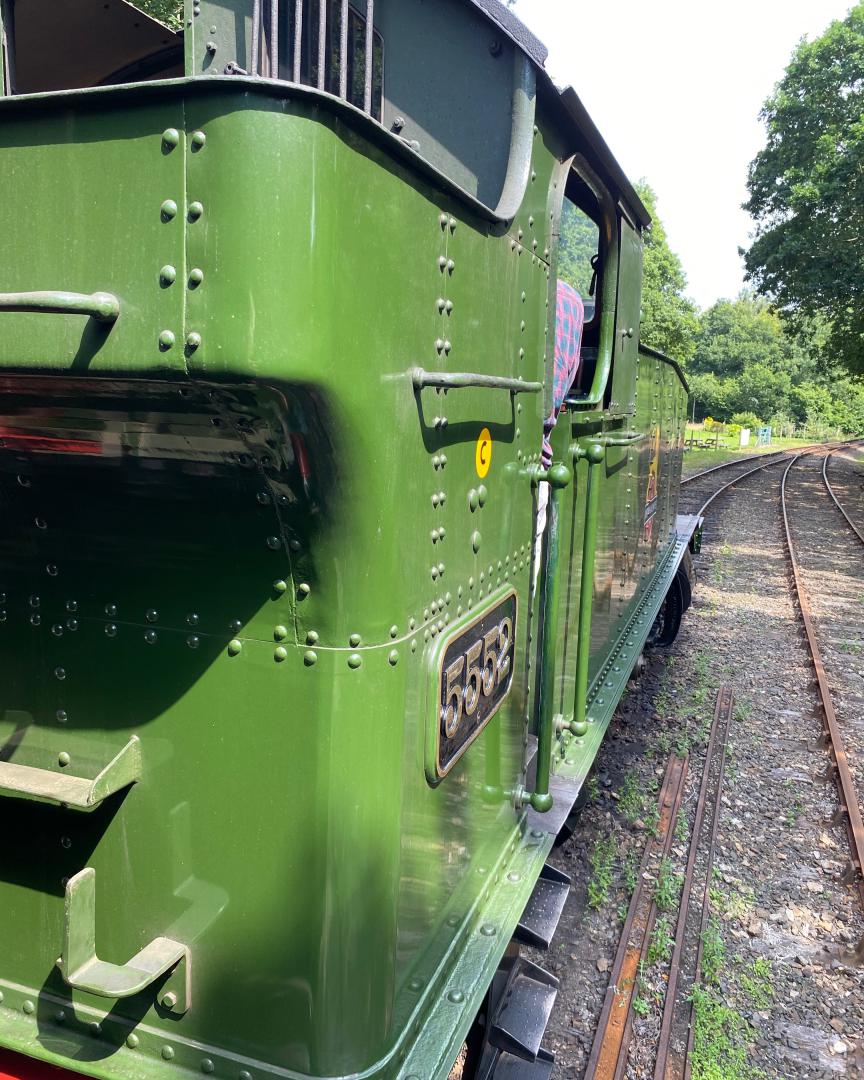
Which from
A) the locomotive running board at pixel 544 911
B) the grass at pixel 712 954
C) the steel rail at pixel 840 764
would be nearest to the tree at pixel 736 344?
the steel rail at pixel 840 764

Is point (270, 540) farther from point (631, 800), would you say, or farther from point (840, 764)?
point (840, 764)

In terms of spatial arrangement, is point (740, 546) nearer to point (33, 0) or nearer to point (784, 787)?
point (784, 787)

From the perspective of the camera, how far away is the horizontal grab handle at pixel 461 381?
1.57 metres

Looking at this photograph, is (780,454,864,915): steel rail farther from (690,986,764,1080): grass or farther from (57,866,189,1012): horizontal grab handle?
(57,866,189,1012): horizontal grab handle

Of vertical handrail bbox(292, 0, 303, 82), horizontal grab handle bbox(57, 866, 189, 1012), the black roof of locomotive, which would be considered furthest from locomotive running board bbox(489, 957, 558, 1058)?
the black roof of locomotive

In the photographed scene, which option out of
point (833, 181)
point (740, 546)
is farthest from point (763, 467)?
point (740, 546)

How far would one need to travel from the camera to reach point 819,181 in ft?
63.3

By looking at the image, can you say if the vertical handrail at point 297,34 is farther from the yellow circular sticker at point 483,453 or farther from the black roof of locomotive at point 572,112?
the yellow circular sticker at point 483,453

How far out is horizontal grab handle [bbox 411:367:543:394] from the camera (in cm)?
157

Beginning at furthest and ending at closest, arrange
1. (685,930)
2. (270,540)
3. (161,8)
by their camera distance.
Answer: (161,8) < (685,930) < (270,540)

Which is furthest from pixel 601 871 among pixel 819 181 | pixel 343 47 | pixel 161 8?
pixel 819 181

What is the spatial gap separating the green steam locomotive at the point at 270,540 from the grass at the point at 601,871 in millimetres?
Answer: 1539

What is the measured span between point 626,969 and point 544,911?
1.03 m

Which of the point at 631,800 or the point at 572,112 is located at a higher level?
the point at 572,112
